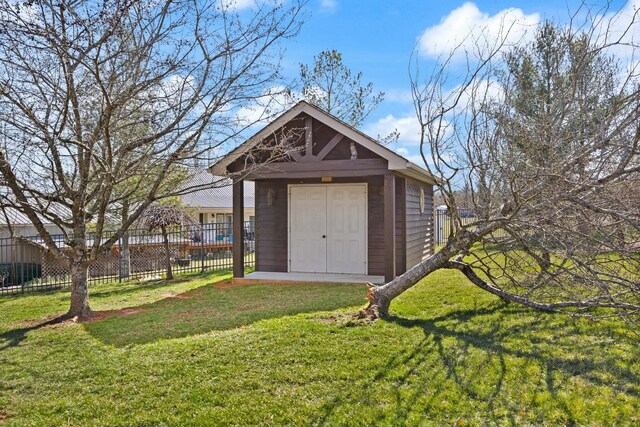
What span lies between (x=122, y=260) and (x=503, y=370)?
10.2 meters

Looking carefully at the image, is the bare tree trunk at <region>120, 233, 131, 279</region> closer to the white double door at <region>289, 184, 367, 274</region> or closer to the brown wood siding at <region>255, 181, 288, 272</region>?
the brown wood siding at <region>255, 181, 288, 272</region>

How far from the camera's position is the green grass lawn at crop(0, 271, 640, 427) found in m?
3.51

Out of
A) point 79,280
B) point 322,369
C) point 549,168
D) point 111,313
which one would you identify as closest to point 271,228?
point 111,313

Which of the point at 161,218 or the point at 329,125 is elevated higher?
the point at 329,125

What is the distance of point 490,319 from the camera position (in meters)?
5.99

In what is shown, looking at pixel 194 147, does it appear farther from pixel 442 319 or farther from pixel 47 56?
pixel 442 319

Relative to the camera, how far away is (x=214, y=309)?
7074 mm

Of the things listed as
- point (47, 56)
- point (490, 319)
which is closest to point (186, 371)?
point (490, 319)

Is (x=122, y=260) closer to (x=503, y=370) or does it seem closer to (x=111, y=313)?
(x=111, y=313)

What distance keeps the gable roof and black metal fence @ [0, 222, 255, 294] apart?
225 cm

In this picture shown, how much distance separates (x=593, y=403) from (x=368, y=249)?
6626mm

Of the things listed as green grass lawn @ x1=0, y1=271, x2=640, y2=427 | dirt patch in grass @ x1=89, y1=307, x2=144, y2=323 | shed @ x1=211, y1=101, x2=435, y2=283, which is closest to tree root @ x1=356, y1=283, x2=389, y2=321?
green grass lawn @ x1=0, y1=271, x2=640, y2=427

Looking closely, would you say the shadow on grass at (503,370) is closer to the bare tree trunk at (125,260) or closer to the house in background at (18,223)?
the bare tree trunk at (125,260)

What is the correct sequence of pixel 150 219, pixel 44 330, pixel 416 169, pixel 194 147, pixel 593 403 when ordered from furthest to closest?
pixel 150 219, pixel 416 169, pixel 194 147, pixel 44 330, pixel 593 403
